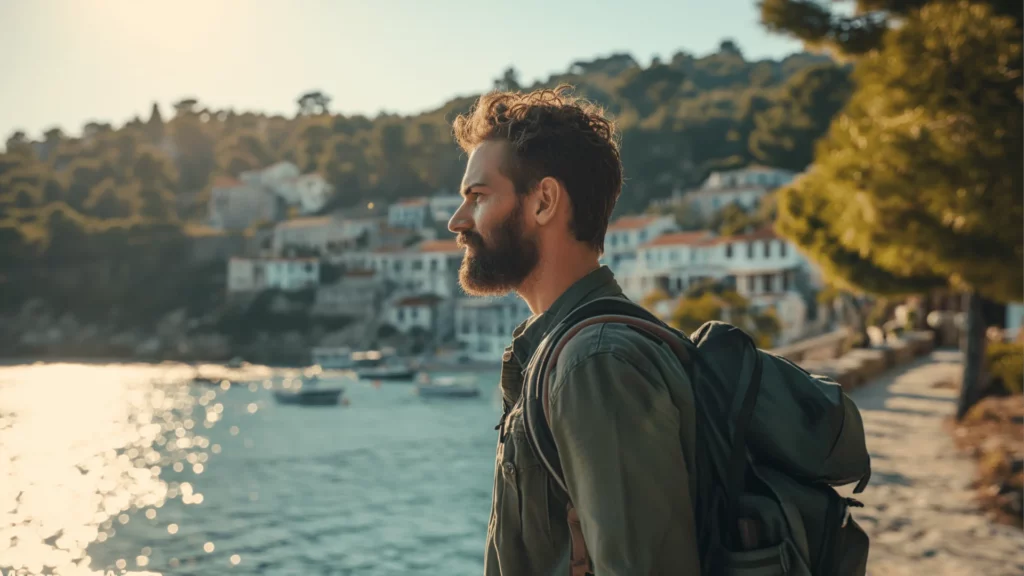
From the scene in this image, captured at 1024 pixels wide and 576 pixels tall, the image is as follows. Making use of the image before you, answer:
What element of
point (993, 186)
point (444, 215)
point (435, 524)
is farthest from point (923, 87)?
point (444, 215)

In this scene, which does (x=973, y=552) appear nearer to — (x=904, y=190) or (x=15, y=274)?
(x=904, y=190)

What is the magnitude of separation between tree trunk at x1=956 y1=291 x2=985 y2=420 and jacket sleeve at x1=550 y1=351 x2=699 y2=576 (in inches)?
537

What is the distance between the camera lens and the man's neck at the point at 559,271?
2029 millimetres

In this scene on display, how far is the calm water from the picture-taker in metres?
17.1

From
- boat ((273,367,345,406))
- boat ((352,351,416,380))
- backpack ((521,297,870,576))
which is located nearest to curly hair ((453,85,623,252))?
backpack ((521,297,870,576))

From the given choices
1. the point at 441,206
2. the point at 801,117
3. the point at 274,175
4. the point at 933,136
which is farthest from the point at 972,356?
the point at 274,175

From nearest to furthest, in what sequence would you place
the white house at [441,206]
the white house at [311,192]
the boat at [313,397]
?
1. the boat at [313,397]
2. the white house at [441,206]
3. the white house at [311,192]

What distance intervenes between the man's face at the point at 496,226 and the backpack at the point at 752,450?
0.33 m

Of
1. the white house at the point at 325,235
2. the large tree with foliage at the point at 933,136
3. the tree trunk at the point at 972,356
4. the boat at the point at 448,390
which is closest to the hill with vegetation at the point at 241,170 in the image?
the white house at the point at 325,235

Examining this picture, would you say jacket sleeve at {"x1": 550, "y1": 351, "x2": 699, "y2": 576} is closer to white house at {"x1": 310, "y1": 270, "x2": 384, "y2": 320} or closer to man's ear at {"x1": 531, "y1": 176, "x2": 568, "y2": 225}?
man's ear at {"x1": 531, "y1": 176, "x2": 568, "y2": 225}

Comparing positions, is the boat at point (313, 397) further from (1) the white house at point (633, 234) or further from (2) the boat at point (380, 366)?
(1) the white house at point (633, 234)

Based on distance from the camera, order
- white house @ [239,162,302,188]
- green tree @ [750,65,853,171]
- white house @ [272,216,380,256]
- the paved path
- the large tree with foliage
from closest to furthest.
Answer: the paved path
the large tree with foliage
green tree @ [750,65,853,171]
white house @ [272,216,380,256]
white house @ [239,162,302,188]

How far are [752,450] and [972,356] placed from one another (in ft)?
46.0

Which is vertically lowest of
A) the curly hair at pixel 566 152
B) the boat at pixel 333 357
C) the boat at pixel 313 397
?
the boat at pixel 333 357
